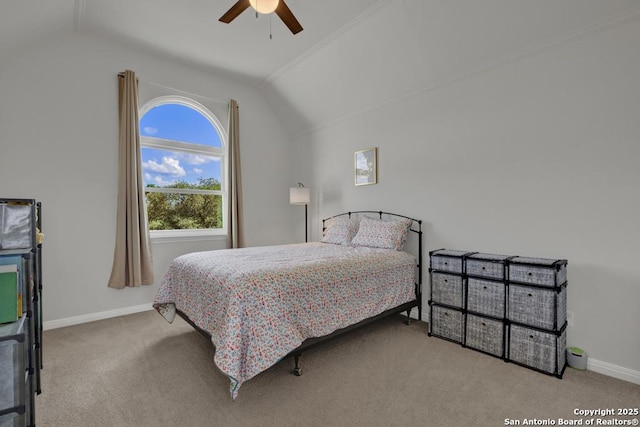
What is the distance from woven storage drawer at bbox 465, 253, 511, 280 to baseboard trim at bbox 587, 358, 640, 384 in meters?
0.88

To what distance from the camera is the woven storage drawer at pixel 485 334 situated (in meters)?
2.46

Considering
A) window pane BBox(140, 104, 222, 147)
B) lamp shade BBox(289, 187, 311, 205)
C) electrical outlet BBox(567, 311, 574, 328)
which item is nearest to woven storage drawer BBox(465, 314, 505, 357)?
electrical outlet BBox(567, 311, 574, 328)

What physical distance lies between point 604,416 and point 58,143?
16.4 feet

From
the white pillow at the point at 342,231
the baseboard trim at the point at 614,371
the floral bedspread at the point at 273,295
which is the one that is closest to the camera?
the floral bedspread at the point at 273,295

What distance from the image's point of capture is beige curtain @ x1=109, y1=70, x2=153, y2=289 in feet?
11.4

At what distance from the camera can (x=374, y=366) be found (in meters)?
Result: 2.34

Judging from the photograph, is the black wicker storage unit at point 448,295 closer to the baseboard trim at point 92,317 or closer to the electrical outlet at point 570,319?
the electrical outlet at point 570,319

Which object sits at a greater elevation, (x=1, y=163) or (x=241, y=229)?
(x=1, y=163)

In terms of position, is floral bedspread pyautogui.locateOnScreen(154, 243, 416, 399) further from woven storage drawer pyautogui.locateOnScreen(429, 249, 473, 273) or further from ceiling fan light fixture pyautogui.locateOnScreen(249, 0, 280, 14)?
ceiling fan light fixture pyautogui.locateOnScreen(249, 0, 280, 14)

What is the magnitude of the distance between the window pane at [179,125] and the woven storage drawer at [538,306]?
13.3ft

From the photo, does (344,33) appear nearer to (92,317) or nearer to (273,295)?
(273,295)

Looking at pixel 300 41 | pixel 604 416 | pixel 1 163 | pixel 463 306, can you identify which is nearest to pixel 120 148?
pixel 1 163

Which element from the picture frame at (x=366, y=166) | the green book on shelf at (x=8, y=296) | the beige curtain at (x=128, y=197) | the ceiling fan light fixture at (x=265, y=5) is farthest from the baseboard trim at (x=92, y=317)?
the ceiling fan light fixture at (x=265, y=5)

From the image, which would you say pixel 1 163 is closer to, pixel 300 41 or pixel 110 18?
pixel 110 18
